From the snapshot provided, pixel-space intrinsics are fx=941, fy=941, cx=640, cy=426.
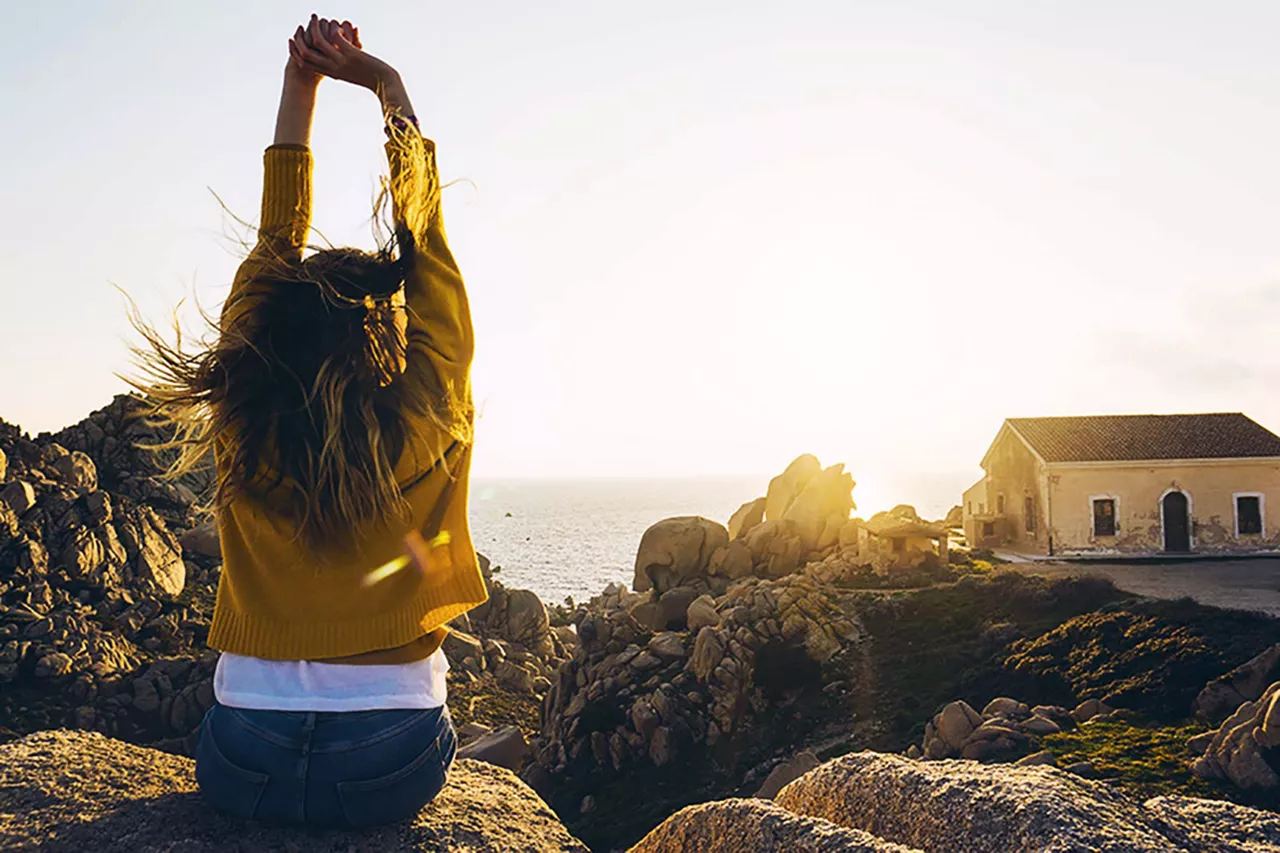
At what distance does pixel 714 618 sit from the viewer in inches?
1298

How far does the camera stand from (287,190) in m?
3.35

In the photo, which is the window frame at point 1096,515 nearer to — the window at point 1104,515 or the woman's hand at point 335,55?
the window at point 1104,515

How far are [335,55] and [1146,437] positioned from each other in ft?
141

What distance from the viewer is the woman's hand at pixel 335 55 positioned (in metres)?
3.32

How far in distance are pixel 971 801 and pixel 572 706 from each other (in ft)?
92.8

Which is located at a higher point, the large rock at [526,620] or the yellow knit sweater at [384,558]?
the yellow knit sweater at [384,558]

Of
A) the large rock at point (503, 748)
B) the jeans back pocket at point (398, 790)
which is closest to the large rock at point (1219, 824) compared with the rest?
the jeans back pocket at point (398, 790)

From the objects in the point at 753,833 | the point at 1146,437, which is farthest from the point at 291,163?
the point at 1146,437

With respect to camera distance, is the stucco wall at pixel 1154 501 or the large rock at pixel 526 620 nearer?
the stucco wall at pixel 1154 501

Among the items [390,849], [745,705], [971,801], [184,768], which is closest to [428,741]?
[390,849]

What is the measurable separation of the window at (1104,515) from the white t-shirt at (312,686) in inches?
1572

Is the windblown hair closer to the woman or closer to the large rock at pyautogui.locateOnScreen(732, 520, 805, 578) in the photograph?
the woman

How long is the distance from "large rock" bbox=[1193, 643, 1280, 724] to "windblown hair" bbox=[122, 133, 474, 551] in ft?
68.1

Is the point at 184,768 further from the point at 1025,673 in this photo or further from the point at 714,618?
the point at 714,618
